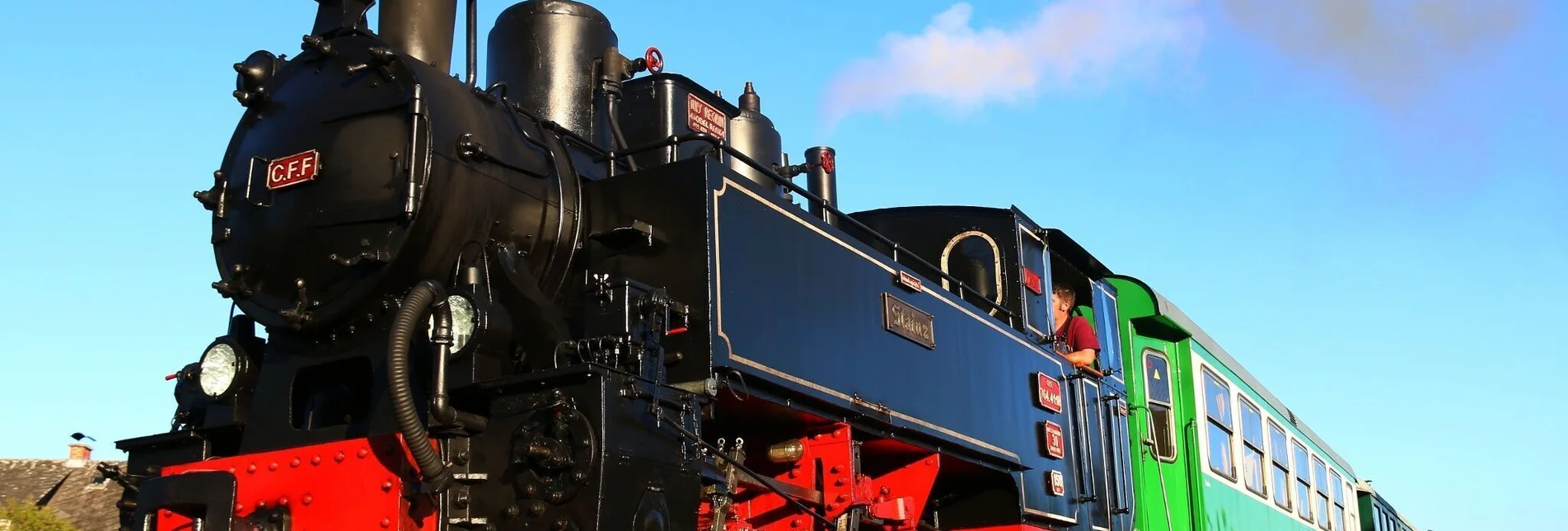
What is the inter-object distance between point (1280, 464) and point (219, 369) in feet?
30.0

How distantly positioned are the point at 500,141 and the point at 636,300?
900 mm

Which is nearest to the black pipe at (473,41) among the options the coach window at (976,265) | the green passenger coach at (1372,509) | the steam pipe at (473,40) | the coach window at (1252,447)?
the steam pipe at (473,40)

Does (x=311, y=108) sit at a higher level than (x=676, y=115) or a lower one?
lower

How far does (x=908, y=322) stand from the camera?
5.91m

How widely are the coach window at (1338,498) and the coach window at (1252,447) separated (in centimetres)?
383

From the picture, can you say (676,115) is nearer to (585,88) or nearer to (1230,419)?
(585,88)

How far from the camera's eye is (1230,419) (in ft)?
31.8

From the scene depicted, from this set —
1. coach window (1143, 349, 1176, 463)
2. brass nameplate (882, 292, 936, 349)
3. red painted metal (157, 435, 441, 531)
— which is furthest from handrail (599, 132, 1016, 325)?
coach window (1143, 349, 1176, 463)

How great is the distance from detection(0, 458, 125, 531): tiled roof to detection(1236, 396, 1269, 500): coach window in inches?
562

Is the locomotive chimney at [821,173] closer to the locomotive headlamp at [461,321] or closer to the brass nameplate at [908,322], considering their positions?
the brass nameplate at [908,322]

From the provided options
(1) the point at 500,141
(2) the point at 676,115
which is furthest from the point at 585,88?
(1) the point at 500,141

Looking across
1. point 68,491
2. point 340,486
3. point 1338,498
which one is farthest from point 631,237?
point 68,491

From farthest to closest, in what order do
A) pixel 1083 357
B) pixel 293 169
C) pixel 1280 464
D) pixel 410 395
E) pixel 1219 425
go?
pixel 1280 464 → pixel 1219 425 → pixel 1083 357 → pixel 293 169 → pixel 410 395

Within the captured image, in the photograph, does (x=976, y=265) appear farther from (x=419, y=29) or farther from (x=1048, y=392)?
(x=419, y=29)
